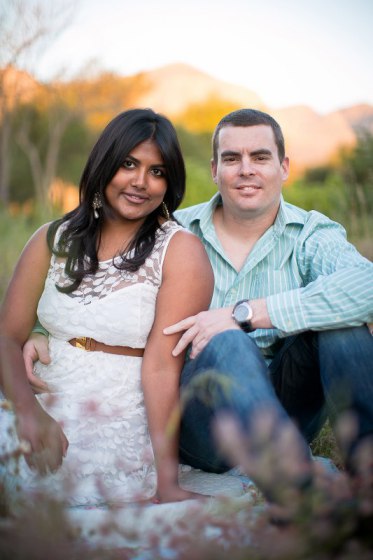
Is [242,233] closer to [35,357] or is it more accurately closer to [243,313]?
[243,313]

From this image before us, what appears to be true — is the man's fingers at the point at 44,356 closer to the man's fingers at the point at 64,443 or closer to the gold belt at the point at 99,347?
the gold belt at the point at 99,347

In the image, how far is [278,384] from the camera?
2.64 metres

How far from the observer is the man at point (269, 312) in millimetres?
2070

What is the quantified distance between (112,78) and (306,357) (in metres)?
18.1

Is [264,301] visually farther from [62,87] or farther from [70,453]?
[62,87]

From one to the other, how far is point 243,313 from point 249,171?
0.92m

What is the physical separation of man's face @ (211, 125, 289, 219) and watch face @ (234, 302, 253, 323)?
2.39 ft

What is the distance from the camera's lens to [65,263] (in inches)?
102

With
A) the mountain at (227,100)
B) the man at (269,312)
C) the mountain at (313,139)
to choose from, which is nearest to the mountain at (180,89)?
the mountain at (227,100)

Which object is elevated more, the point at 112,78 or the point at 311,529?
the point at 112,78

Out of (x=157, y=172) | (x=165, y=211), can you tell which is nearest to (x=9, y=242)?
(x=165, y=211)

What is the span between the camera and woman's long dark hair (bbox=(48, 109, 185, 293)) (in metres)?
2.49

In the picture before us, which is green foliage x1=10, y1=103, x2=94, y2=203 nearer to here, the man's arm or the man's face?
the man's face

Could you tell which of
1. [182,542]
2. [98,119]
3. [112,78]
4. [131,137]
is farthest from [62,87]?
[182,542]
